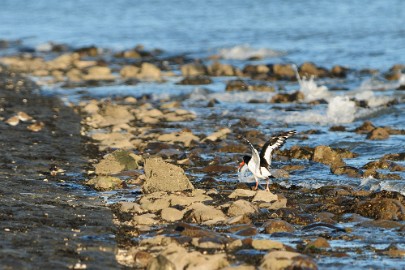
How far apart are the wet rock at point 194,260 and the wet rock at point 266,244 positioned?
20.6 inches

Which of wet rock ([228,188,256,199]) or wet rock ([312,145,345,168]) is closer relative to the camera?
wet rock ([228,188,256,199])

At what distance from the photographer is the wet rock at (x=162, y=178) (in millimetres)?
10180

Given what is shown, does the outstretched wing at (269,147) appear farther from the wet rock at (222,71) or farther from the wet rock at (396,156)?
the wet rock at (222,71)

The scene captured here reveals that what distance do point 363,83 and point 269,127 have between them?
22.2ft

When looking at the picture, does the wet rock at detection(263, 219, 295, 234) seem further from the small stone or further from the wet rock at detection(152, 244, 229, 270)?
the small stone

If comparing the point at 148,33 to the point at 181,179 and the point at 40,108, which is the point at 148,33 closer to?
the point at 40,108

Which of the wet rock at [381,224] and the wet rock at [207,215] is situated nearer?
the wet rock at [381,224]

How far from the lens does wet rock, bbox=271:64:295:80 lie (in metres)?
23.8

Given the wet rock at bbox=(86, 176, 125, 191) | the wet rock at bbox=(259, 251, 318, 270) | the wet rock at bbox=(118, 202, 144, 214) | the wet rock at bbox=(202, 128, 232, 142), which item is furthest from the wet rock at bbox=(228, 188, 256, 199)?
the wet rock at bbox=(202, 128, 232, 142)

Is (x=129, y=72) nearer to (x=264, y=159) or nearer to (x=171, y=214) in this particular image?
(x=264, y=159)

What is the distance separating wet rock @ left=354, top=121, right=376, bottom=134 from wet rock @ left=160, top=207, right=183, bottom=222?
659 cm

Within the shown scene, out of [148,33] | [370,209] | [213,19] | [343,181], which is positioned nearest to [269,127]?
[343,181]

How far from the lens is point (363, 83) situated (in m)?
21.7

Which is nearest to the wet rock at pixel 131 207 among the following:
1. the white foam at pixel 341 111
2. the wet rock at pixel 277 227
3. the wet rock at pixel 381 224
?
the wet rock at pixel 277 227
